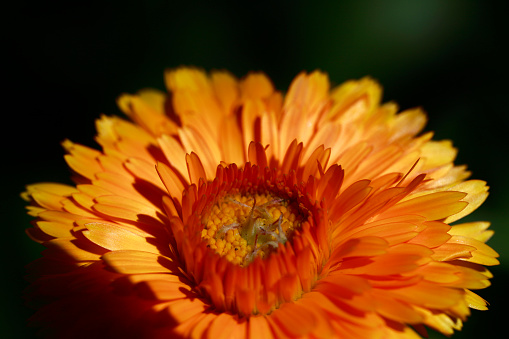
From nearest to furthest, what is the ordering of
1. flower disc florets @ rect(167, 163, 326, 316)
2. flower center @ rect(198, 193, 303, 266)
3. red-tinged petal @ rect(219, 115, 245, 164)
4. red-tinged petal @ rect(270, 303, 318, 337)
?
red-tinged petal @ rect(270, 303, 318, 337) → flower disc florets @ rect(167, 163, 326, 316) → flower center @ rect(198, 193, 303, 266) → red-tinged petal @ rect(219, 115, 245, 164)

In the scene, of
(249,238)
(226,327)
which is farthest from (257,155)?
(226,327)

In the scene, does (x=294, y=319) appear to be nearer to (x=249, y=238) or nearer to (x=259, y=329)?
(x=259, y=329)

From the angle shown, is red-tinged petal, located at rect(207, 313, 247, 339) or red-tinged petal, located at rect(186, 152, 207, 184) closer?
red-tinged petal, located at rect(207, 313, 247, 339)

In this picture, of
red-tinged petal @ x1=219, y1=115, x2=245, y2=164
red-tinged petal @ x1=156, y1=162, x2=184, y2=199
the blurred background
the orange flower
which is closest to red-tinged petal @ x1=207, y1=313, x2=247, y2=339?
the orange flower

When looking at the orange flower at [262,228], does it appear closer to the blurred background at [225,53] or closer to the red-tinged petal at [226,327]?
the red-tinged petal at [226,327]

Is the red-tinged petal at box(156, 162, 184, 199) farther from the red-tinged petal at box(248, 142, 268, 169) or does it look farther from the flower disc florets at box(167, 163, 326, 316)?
the red-tinged petal at box(248, 142, 268, 169)


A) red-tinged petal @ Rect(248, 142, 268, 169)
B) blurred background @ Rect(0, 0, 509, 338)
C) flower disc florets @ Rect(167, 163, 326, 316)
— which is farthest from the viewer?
blurred background @ Rect(0, 0, 509, 338)

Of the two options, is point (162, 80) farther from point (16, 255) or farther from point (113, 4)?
point (16, 255)

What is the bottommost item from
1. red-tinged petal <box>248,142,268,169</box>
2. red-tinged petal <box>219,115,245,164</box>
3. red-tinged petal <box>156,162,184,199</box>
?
red-tinged petal <box>156,162,184,199</box>
